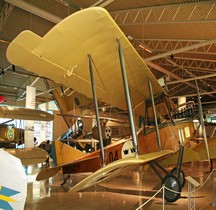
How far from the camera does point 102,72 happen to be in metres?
3.92

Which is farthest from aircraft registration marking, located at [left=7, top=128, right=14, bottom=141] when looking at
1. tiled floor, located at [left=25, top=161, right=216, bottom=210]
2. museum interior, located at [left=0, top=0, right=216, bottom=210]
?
tiled floor, located at [left=25, top=161, right=216, bottom=210]

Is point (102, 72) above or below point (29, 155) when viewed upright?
above

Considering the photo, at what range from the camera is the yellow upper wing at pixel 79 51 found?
2662 millimetres

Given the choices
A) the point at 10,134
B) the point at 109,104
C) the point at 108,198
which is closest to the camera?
the point at 108,198

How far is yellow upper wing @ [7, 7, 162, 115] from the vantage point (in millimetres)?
2662

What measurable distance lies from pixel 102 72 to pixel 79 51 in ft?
2.54

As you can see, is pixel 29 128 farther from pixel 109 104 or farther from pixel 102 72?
pixel 102 72

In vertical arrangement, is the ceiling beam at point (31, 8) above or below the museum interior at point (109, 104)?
above

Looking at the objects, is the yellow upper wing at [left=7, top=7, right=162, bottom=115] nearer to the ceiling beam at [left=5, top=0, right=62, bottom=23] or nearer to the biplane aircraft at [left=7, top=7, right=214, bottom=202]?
the biplane aircraft at [left=7, top=7, right=214, bottom=202]

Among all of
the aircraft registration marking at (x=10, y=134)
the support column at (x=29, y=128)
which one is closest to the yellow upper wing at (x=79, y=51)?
the support column at (x=29, y=128)

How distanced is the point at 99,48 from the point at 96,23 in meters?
0.61

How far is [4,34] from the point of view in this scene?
31.8 feet

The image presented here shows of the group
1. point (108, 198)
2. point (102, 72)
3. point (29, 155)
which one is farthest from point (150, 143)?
point (29, 155)

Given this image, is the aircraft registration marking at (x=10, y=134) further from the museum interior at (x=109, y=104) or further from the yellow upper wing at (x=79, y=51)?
the yellow upper wing at (x=79, y=51)
